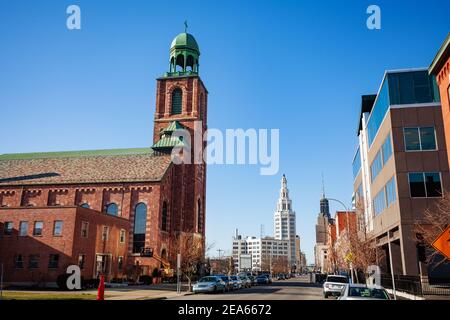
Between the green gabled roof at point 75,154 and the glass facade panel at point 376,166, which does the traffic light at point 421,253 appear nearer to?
the glass facade panel at point 376,166

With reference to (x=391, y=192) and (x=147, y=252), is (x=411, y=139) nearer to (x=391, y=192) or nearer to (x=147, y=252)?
(x=391, y=192)

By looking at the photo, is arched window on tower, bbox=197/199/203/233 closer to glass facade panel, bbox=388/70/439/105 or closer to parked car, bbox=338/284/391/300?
glass facade panel, bbox=388/70/439/105

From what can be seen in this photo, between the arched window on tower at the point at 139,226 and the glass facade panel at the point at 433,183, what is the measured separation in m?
35.8

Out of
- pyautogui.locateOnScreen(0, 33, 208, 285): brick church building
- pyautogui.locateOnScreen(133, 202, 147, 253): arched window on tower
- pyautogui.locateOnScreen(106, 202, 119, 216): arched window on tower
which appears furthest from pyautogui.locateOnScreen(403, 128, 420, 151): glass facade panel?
pyautogui.locateOnScreen(106, 202, 119, 216): arched window on tower

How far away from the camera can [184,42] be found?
230ft

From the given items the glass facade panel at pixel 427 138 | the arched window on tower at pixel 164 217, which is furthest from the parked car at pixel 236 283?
the glass facade panel at pixel 427 138

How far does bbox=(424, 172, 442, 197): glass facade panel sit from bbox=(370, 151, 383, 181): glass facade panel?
744 cm

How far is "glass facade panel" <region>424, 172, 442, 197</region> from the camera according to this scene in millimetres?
34906

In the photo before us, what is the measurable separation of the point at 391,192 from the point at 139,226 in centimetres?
3342

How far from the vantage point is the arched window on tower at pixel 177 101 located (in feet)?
236

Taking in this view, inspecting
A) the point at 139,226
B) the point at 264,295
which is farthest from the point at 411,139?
the point at 139,226

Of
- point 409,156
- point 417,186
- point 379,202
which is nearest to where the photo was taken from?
point 417,186
